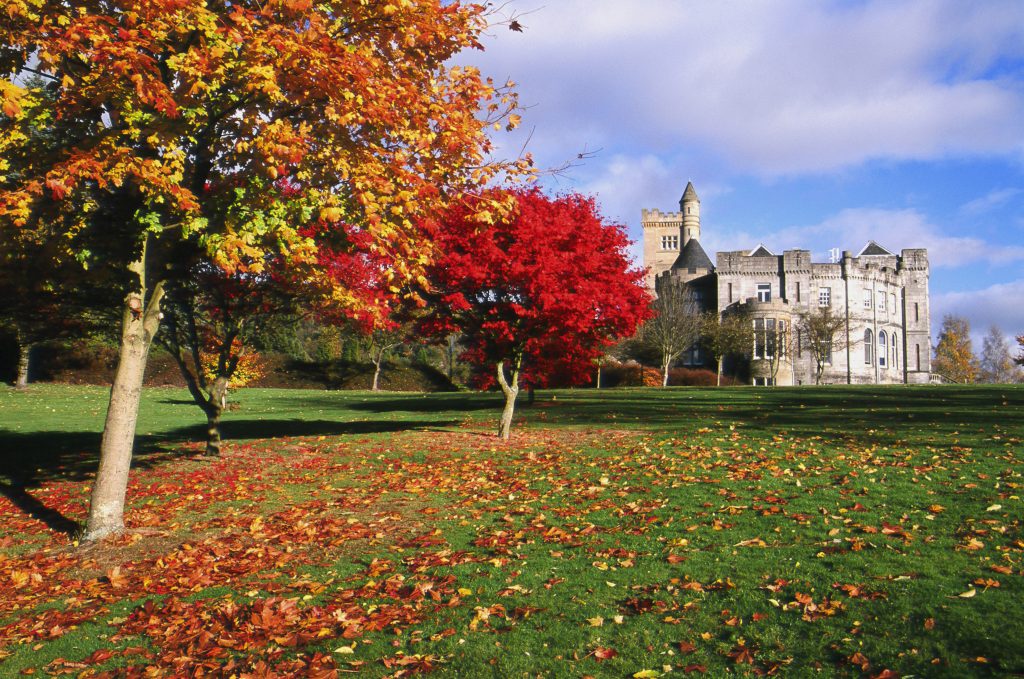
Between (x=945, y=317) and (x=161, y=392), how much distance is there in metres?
104

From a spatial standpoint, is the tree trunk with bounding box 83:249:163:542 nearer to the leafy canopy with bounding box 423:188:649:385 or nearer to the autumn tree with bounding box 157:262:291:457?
the autumn tree with bounding box 157:262:291:457

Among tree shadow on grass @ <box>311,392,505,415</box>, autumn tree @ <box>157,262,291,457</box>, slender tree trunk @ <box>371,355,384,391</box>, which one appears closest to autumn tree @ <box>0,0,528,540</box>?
autumn tree @ <box>157,262,291,457</box>

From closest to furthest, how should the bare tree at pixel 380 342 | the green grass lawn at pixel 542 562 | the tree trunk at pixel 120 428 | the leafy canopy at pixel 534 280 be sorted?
1. the green grass lawn at pixel 542 562
2. the tree trunk at pixel 120 428
3. the leafy canopy at pixel 534 280
4. the bare tree at pixel 380 342

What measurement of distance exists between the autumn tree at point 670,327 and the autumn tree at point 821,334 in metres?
9.00

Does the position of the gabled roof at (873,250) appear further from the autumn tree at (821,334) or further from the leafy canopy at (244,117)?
the leafy canopy at (244,117)

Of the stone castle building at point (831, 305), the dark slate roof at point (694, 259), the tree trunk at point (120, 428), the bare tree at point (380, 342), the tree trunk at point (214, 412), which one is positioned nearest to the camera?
the tree trunk at point (120, 428)

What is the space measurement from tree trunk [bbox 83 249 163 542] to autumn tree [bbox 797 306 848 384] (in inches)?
2138

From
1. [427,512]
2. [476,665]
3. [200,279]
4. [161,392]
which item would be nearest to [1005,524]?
[476,665]

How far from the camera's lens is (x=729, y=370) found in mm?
58594

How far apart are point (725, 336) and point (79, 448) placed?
152ft

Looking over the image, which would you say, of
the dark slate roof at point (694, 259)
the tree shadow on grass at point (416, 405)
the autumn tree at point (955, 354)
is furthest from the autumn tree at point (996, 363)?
the tree shadow on grass at point (416, 405)

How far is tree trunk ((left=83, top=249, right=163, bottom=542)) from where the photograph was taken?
851cm

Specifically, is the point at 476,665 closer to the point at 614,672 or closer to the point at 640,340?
the point at 614,672

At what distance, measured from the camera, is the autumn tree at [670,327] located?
5272cm
